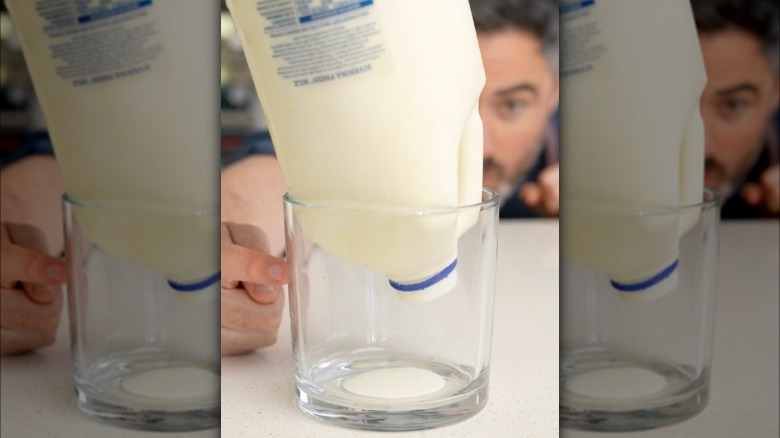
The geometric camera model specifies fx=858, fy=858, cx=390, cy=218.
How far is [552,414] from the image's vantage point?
2.05 ft

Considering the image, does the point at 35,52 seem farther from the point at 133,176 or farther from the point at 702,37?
the point at 702,37

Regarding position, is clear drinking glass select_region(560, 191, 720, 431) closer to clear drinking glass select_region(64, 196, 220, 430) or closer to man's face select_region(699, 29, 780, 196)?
man's face select_region(699, 29, 780, 196)

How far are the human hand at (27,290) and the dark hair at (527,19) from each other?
390mm

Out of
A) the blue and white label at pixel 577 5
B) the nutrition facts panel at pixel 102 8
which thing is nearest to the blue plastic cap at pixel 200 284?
the nutrition facts panel at pixel 102 8

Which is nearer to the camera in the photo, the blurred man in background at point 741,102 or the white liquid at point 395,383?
the white liquid at point 395,383

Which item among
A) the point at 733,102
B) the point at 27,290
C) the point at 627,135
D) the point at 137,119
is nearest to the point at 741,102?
the point at 733,102

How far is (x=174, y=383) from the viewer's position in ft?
2.20

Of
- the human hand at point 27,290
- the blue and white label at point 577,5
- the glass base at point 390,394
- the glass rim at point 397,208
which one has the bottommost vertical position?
the glass base at point 390,394

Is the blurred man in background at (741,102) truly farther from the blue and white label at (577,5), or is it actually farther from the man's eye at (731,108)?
the blue and white label at (577,5)

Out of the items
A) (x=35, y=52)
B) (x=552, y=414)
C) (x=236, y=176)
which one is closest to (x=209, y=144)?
(x=236, y=176)

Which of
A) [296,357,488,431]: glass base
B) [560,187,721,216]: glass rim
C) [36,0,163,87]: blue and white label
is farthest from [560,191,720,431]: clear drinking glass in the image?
[36,0,163,87]: blue and white label

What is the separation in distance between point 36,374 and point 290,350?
21 cm

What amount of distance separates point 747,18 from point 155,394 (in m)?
0.57

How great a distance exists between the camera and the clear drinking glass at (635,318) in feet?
2.17
